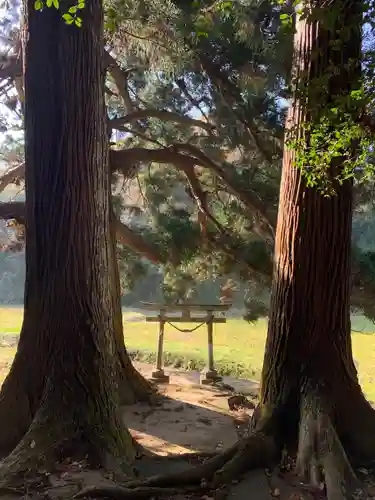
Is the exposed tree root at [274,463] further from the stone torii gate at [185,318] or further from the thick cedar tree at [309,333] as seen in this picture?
the stone torii gate at [185,318]

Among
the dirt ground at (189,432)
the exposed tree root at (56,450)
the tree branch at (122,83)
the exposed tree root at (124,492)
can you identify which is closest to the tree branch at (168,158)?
the tree branch at (122,83)

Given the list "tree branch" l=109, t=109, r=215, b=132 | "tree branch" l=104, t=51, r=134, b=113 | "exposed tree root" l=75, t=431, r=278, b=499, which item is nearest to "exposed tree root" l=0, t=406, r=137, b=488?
"exposed tree root" l=75, t=431, r=278, b=499

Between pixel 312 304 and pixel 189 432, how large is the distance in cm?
254

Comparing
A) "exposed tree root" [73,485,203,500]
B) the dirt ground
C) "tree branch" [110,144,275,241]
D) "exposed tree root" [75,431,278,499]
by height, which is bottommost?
the dirt ground

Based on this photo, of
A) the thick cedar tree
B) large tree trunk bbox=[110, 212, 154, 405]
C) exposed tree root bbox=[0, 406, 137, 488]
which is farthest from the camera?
large tree trunk bbox=[110, 212, 154, 405]

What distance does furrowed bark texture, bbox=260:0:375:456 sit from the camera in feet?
11.1

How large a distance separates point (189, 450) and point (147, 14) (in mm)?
4182

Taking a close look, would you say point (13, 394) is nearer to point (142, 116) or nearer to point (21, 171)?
point (21, 171)

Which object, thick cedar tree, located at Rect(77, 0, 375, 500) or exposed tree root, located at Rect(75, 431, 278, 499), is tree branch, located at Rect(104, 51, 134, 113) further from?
exposed tree root, located at Rect(75, 431, 278, 499)

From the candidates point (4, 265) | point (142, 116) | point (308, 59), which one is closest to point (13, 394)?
point (308, 59)

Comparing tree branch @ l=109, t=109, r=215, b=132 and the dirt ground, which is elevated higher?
tree branch @ l=109, t=109, r=215, b=132

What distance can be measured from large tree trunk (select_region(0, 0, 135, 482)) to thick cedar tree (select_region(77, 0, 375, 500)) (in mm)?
979

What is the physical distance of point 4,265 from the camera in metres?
20.4

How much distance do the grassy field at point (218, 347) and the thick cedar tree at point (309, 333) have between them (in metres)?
6.11
